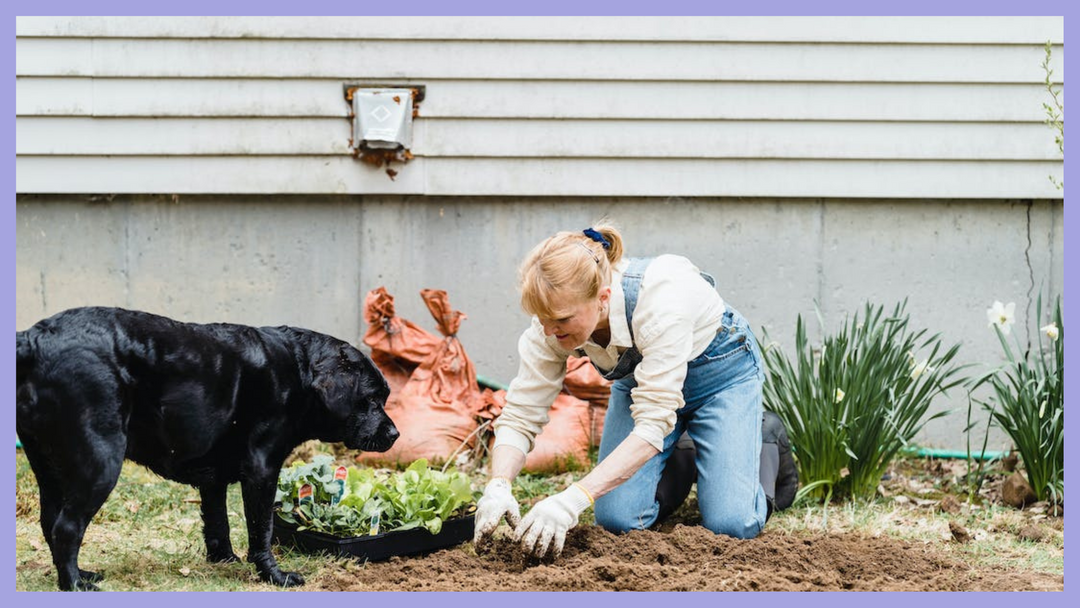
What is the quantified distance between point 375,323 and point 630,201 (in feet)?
4.94

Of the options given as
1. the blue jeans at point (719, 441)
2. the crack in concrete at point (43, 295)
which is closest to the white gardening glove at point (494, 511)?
the blue jeans at point (719, 441)

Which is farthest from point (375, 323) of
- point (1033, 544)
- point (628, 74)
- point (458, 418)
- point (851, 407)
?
point (1033, 544)

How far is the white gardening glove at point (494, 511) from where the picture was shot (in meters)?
3.23

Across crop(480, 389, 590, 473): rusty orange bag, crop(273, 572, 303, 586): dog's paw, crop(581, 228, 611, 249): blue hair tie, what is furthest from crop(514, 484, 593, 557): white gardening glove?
crop(480, 389, 590, 473): rusty orange bag

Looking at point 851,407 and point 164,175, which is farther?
point 164,175

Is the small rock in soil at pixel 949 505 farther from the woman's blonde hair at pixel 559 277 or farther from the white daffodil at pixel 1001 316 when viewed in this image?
the woman's blonde hair at pixel 559 277

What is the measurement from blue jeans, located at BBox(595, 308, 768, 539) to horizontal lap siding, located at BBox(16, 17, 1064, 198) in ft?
6.30

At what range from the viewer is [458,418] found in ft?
16.5

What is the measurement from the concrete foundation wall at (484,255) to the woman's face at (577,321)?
7.69 feet

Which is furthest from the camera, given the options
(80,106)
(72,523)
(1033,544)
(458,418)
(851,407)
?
(80,106)

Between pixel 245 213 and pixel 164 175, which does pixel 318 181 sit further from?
pixel 164 175

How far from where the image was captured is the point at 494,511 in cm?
323

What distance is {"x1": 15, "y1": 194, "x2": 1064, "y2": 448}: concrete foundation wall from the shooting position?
5.57m

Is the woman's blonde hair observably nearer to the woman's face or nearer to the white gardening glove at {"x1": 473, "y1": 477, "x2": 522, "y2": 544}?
the woman's face
